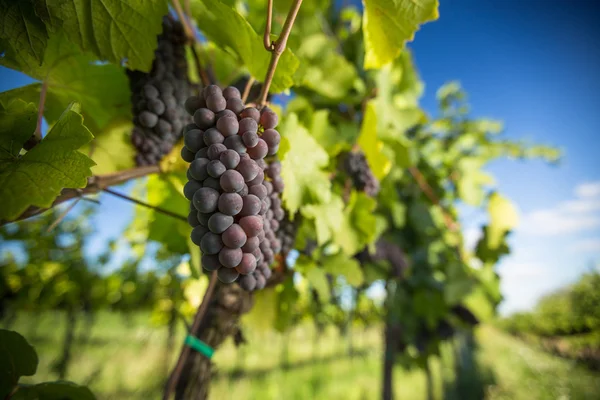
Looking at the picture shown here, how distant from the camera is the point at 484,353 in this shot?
51.3 ft

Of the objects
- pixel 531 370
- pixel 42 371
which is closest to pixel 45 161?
pixel 42 371

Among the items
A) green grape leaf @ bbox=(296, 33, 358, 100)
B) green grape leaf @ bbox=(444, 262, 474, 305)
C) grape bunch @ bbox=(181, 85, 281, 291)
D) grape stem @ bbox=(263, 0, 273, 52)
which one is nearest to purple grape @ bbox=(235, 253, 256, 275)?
grape bunch @ bbox=(181, 85, 281, 291)

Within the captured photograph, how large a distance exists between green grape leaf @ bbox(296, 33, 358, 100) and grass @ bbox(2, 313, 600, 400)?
5600 millimetres

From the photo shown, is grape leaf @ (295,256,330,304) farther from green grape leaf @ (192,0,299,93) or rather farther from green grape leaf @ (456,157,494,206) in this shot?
green grape leaf @ (456,157,494,206)

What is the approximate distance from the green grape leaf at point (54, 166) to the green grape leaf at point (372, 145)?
Answer: 3.23ft

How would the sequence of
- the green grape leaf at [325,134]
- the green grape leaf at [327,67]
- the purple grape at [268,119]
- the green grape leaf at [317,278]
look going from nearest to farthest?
the purple grape at [268,119]
the green grape leaf at [325,134]
the green grape leaf at [317,278]
the green grape leaf at [327,67]

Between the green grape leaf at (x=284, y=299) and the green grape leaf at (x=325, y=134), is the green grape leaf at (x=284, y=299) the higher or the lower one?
the lower one

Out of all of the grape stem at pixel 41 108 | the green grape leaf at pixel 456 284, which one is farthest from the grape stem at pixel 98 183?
the green grape leaf at pixel 456 284

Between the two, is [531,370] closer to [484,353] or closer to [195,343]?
[484,353]

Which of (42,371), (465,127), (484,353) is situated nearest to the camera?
(465,127)

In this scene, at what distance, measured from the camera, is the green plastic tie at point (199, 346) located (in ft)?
3.73

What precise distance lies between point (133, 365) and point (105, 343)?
4.31 meters

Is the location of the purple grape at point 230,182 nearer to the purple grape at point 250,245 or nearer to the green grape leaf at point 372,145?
the purple grape at point 250,245

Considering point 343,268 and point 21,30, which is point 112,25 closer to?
point 21,30
